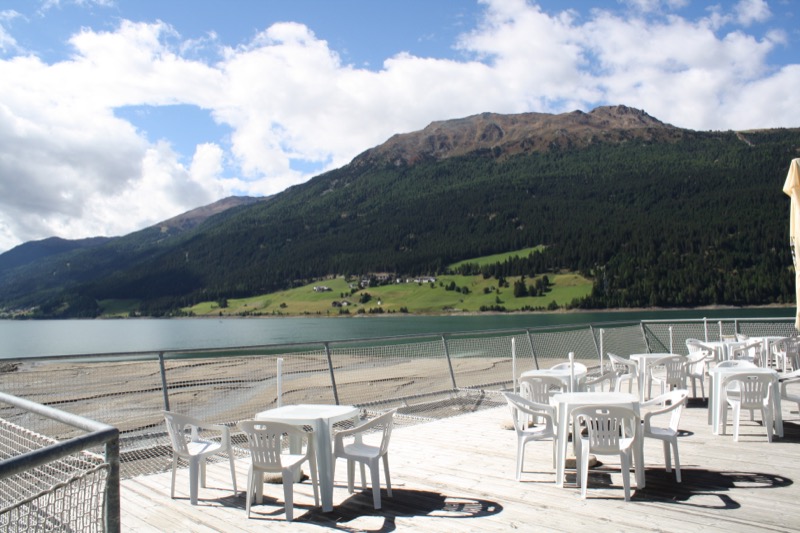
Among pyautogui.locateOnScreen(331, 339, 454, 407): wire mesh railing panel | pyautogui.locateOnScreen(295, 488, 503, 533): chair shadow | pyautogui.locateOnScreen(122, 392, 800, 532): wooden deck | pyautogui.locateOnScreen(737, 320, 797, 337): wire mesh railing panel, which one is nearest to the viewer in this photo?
pyautogui.locateOnScreen(122, 392, 800, 532): wooden deck

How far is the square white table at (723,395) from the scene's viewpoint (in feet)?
22.7

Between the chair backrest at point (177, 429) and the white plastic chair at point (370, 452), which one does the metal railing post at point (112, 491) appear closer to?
the white plastic chair at point (370, 452)

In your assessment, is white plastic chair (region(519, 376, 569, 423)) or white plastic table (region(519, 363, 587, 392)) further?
white plastic table (region(519, 363, 587, 392))

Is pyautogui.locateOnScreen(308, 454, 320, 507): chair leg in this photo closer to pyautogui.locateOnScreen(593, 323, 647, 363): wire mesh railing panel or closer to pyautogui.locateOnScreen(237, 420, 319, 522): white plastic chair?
pyautogui.locateOnScreen(237, 420, 319, 522): white plastic chair

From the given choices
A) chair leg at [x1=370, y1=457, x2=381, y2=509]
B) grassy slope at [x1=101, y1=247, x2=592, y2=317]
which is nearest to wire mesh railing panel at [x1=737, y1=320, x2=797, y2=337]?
chair leg at [x1=370, y1=457, x2=381, y2=509]

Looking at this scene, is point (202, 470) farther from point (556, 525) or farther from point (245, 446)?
point (556, 525)

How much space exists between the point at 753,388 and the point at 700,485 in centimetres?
252

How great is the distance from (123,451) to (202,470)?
1958 mm

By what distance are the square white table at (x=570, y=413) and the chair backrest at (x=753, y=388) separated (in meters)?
2.21

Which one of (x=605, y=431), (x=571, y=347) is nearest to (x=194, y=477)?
(x=605, y=431)

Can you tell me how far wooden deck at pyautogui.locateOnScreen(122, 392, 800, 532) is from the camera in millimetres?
4402

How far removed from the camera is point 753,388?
7082 millimetres

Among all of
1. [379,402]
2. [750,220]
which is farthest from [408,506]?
[750,220]

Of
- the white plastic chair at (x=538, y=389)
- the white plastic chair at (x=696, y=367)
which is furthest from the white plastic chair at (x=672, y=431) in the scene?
the white plastic chair at (x=696, y=367)
